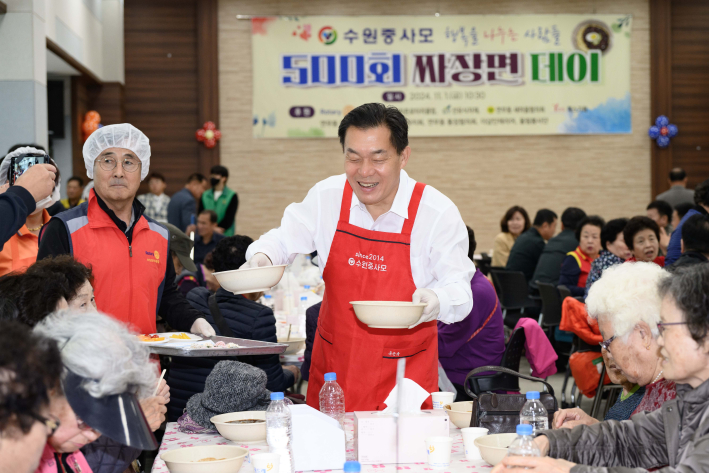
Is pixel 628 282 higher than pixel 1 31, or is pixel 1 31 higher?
pixel 1 31

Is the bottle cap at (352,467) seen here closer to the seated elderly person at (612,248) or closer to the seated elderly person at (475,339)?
the seated elderly person at (475,339)

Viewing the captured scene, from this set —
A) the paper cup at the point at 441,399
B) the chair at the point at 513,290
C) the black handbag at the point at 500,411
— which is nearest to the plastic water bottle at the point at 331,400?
the paper cup at the point at 441,399

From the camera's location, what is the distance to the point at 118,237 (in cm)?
269

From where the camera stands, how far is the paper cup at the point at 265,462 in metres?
1.82

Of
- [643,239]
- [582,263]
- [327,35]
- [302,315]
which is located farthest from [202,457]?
[327,35]

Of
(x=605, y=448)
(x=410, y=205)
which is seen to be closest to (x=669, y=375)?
(x=605, y=448)

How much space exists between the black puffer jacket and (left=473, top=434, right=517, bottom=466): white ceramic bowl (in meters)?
1.46

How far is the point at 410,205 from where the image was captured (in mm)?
2572

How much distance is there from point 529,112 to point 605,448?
888 cm

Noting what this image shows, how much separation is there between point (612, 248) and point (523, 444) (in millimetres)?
3831

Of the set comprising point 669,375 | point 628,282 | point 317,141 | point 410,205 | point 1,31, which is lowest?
point 669,375

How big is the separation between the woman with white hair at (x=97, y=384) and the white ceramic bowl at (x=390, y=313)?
77cm

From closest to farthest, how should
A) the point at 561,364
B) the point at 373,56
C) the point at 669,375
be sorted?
the point at 669,375
the point at 561,364
the point at 373,56

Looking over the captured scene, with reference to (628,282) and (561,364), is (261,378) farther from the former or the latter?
(561,364)
